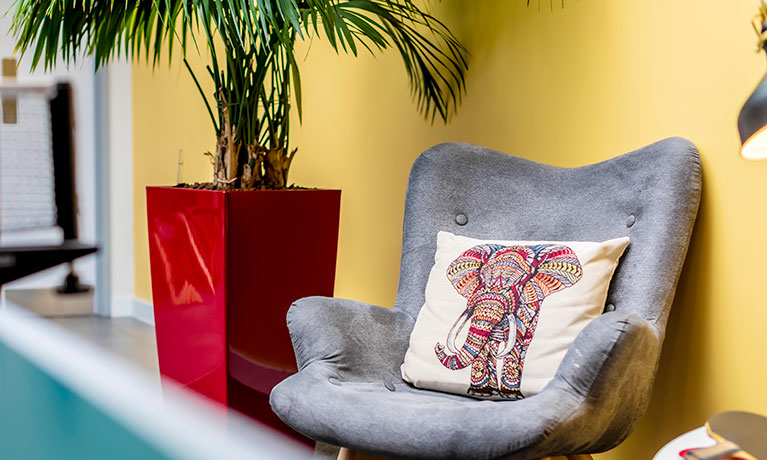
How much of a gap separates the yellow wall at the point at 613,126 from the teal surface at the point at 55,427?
92cm

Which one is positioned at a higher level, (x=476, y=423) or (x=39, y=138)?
(x=39, y=138)

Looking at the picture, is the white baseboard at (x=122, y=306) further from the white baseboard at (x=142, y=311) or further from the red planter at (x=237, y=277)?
the red planter at (x=237, y=277)

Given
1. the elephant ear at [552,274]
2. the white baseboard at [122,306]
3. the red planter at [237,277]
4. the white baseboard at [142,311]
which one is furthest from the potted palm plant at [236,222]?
the white baseboard at [122,306]

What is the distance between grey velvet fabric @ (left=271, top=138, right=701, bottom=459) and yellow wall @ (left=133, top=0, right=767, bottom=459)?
0.12 metres

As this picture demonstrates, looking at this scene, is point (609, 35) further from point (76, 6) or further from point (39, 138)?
point (39, 138)

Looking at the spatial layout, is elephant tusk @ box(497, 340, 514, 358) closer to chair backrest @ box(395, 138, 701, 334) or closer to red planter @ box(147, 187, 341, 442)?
chair backrest @ box(395, 138, 701, 334)

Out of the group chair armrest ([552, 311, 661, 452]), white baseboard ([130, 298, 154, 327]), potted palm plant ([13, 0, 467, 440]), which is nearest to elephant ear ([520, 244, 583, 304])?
chair armrest ([552, 311, 661, 452])

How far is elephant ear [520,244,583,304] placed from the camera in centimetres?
138

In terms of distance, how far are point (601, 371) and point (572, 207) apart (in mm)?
612

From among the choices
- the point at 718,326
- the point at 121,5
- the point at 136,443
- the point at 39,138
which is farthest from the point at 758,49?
the point at 39,138

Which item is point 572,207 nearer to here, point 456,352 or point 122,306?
point 456,352

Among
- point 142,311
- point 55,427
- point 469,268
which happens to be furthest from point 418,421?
point 142,311

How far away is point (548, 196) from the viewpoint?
1.66 m

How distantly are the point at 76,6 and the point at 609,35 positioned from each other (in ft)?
4.42
